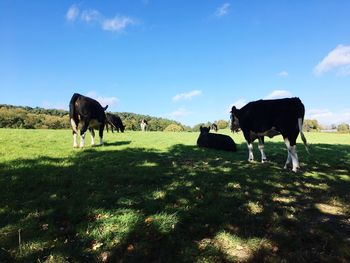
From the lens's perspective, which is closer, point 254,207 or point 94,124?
point 254,207

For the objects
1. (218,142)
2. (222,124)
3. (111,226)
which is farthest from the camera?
(222,124)

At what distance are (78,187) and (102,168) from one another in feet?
7.68

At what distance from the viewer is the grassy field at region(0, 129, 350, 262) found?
536 centimetres

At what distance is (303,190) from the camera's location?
9281 millimetres

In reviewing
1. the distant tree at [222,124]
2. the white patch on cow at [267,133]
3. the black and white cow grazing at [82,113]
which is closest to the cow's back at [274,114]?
the white patch on cow at [267,133]

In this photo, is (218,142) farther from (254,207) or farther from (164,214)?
(164,214)

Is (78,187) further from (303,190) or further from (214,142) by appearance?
(214,142)

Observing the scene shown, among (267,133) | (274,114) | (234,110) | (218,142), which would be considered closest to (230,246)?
(274,114)

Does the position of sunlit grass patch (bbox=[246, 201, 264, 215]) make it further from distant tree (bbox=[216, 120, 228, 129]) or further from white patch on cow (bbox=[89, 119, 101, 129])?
distant tree (bbox=[216, 120, 228, 129])

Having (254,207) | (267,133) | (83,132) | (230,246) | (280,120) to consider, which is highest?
(280,120)

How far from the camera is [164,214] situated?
6.69 meters

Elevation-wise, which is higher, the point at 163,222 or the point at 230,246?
the point at 163,222

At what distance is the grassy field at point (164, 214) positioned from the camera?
536 centimetres

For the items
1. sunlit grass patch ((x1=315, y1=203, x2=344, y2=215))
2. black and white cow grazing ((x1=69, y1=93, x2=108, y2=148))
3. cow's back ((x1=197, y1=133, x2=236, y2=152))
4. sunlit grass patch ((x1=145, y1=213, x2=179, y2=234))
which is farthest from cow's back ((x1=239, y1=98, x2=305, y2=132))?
black and white cow grazing ((x1=69, y1=93, x2=108, y2=148))
